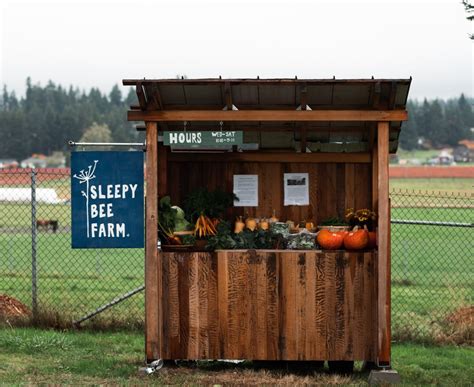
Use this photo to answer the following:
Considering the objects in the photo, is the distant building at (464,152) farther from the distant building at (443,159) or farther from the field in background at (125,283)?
the field in background at (125,283)

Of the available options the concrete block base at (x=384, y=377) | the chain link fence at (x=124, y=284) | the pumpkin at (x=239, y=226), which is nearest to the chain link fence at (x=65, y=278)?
the chain link fence at (x=124, y=284)

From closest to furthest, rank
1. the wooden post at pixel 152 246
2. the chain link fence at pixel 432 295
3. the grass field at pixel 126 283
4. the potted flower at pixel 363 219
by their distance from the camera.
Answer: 1. the wooden post at pixel 152 246
2. the potted flower at pixel 363 219
3. the chain link fence at pixel 432 295
4. the grass field at pixel 126 283

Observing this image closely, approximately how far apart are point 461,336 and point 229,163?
375 cm

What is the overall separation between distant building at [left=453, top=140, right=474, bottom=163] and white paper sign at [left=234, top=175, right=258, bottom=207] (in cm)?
11850

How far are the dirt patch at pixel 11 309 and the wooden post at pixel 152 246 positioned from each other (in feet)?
11.3

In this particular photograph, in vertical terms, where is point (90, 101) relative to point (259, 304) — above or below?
above

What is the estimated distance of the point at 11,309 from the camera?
13.0 m

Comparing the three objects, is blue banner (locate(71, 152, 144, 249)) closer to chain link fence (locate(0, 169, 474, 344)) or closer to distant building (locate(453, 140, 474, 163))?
chain link fence (locate(0, 169, 474, 344))

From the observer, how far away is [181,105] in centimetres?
990

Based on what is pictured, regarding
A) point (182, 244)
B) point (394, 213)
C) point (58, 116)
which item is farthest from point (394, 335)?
point (58, 116)

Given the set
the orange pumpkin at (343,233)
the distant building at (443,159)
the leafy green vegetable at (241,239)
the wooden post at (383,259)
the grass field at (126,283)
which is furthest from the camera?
the distant building at (443,159)

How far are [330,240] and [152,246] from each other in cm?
179

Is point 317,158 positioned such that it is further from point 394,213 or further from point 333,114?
point 394,213

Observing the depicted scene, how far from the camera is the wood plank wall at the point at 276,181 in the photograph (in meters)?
10.9
